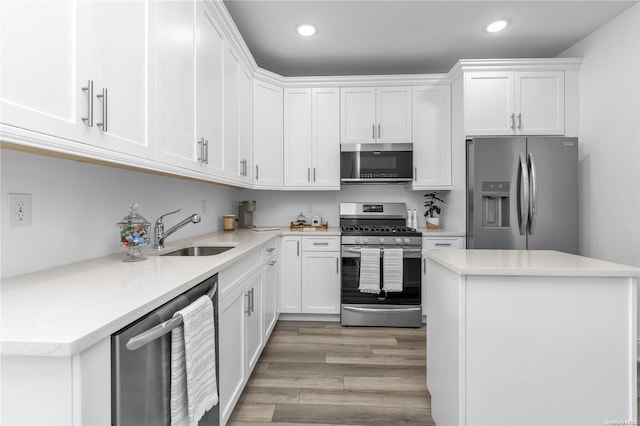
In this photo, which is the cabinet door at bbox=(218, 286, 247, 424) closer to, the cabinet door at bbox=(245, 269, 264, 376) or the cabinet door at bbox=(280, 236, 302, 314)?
the cabinet door at bbox=(245, 269, 264, 376)

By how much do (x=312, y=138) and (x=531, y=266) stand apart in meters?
2.57

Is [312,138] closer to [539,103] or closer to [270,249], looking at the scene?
[270,249]

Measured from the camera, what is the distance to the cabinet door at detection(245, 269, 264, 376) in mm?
2014

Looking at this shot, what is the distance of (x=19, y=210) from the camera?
1.18 m

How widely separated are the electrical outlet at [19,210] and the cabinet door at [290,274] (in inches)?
86.4

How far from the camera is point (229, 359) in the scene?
165 cm

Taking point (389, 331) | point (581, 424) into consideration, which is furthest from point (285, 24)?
point (581, 424)

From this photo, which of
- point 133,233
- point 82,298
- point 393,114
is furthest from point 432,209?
point 82,298

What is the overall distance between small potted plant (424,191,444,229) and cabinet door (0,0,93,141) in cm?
326

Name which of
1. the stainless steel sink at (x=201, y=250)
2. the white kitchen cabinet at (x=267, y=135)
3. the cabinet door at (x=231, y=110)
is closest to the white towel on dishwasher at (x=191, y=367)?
the stainless steel sink at (x=201, y=250)

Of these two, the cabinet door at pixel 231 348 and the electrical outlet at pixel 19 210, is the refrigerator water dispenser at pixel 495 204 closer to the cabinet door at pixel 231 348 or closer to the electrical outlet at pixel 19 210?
the cabinet door at pixel 231 348

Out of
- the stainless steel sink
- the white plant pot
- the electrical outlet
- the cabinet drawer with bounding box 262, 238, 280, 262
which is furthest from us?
the white plant pot

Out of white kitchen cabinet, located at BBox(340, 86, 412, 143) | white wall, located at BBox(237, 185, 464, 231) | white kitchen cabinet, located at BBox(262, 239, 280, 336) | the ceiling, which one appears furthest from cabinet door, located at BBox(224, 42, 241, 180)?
white kitchen cabinet, located at BBox(340, 86, 412, 143)

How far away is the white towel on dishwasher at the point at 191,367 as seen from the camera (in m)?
1.01
